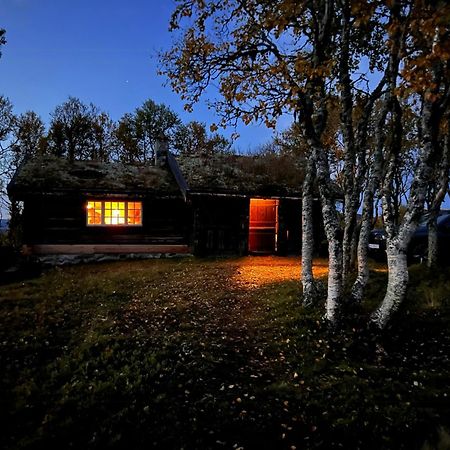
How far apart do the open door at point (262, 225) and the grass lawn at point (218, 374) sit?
1019 centimetres

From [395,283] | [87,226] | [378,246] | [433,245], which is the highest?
[87,226]

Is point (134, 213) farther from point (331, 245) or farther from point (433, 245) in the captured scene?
point (433, 245)

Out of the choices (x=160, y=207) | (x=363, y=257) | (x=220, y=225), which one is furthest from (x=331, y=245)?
(x=160, y=207)

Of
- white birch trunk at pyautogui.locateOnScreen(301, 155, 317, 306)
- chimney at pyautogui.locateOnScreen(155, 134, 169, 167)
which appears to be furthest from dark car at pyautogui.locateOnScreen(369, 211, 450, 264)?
chimney at pyautogui.locateOnScreen(155, 134, 169, 167)

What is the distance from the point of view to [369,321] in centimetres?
736

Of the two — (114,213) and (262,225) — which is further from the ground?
(114,213)

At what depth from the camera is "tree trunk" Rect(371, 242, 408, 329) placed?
685 cm

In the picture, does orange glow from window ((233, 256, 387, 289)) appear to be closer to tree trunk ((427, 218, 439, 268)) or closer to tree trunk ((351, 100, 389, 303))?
tree trunk ((427, 218, 439, 268))

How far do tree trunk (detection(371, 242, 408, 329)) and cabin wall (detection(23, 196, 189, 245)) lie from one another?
41.5 feet

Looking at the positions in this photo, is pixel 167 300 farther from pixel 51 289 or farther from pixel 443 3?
pixel 443 3

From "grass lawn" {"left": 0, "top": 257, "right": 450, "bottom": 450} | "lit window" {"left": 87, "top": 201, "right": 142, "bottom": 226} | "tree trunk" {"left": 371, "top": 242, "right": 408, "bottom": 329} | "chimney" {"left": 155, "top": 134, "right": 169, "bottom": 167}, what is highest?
"chimney" {"left": 155, "top": 134, "right": 169, "bottom": 167}

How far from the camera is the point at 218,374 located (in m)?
5.94

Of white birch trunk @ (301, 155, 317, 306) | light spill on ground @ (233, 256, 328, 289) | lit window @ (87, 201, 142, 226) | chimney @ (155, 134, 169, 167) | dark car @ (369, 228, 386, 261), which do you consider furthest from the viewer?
chimney @ (155, 134, 169, 167)

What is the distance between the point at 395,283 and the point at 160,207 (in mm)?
13492
